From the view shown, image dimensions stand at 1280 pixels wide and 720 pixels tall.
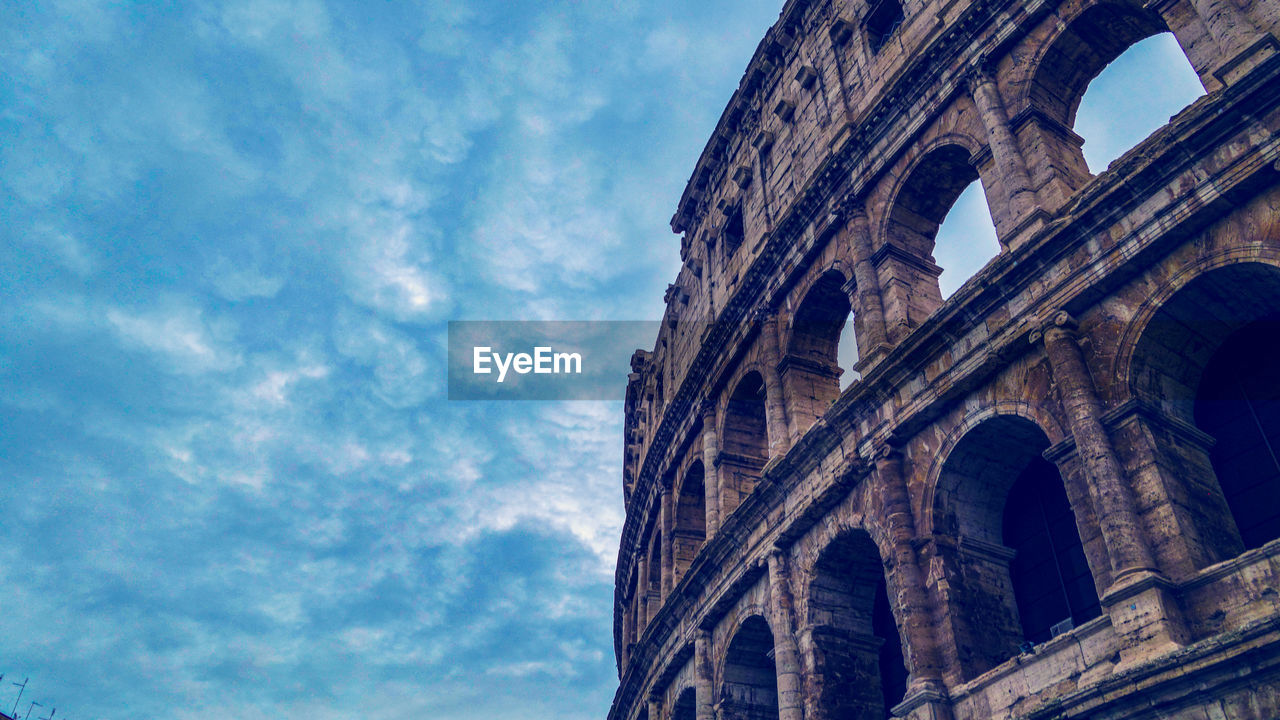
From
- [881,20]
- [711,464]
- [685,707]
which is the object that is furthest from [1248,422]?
[685,707]

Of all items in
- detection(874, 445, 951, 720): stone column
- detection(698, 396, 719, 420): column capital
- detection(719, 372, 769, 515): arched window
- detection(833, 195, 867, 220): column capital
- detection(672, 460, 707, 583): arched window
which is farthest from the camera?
detection(672, 460, 707, 583): arched window

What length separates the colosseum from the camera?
30.9ft

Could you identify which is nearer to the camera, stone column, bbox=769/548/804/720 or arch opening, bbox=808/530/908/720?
arch opening, bbox=808/530/908/720

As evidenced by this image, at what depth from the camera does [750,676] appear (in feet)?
54.7

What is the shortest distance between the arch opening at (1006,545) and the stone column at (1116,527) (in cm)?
121

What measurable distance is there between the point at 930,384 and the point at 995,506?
1956 mm

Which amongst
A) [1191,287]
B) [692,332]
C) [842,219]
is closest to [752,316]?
[842,219]

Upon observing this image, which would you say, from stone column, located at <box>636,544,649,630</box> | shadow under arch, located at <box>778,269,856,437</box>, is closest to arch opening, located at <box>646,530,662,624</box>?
stone column, located at <box>636,544,649,630</box>

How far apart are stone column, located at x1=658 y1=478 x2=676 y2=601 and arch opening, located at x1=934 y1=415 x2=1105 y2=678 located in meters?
9.52

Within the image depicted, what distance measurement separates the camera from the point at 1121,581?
29.6 feet

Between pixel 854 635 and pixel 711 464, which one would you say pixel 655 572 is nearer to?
pixel 711 464

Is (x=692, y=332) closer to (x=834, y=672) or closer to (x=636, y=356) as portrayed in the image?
(x=636, y=356)

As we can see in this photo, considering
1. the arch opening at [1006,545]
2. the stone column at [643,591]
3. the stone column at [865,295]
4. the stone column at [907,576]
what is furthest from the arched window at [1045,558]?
the stone column at [643,591]

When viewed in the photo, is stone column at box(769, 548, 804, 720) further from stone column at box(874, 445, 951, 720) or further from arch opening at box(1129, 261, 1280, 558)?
arch opening at box(1129, 261, 1280, 558)
